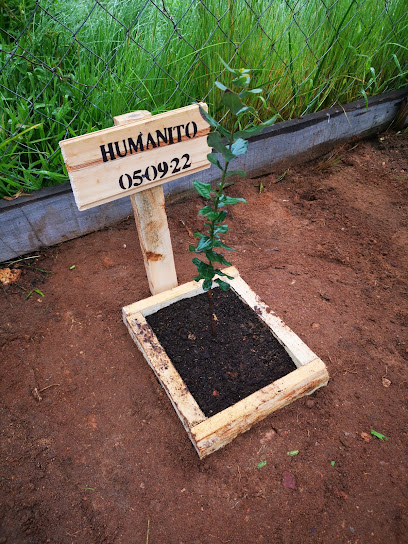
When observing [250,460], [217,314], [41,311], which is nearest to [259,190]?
[217,314]

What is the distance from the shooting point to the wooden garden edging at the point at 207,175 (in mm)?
1749

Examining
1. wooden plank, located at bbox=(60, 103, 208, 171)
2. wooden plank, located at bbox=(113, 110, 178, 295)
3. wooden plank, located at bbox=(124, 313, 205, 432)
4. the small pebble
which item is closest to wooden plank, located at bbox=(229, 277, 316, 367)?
the small pebble

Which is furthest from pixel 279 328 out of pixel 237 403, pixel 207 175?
pixel 207 175

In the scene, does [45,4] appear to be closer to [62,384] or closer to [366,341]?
[62,384]

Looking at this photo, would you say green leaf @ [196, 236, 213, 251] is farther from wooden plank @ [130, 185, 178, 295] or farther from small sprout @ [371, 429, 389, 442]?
small sprout @ [371, 429, 389, 442]

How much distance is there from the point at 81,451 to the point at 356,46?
257cm

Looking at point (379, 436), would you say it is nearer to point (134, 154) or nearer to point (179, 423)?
point (179, 423)

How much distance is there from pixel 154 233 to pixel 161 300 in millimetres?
292

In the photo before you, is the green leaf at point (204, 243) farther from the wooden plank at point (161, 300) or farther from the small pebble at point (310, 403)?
the small pebble at point (310, 403)

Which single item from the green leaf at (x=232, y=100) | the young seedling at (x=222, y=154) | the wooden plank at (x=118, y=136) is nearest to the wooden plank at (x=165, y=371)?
the young seedling at (x=222, y=154)

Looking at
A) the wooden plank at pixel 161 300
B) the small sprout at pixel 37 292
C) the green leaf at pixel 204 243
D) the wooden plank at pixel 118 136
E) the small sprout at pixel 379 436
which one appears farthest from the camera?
the small sprout at pixel 37 292

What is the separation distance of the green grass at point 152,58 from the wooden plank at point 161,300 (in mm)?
700

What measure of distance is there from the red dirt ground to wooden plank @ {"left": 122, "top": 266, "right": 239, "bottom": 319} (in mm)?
131

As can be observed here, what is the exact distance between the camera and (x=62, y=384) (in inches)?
57.1
